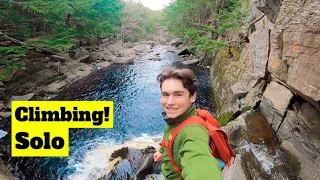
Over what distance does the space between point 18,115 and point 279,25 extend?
9813mm

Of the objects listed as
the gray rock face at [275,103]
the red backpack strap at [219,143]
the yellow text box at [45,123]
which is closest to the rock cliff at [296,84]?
the gray rock face at [275,103]

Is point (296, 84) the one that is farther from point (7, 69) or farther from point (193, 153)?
point (7, 69)

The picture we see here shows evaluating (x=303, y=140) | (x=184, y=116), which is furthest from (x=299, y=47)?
(x=184, y=116)

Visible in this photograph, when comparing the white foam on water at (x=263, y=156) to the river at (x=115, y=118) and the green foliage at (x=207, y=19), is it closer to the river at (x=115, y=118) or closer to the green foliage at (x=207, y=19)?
the river at (x=115, y=118)

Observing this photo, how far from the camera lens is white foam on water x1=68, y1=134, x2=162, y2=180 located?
8.34 metres

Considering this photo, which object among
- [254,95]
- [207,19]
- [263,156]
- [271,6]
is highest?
[207,19]

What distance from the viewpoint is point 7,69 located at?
16.3m

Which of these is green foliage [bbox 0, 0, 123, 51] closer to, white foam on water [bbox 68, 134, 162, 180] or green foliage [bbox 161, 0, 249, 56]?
white foam on water [bbox 68, 134, 162, 180]

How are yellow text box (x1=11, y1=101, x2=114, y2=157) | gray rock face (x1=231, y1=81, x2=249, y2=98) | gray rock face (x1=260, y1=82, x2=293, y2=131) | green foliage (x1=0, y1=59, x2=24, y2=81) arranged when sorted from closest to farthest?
gray rock face (x1=260, y1=82, x2=293, y2=131), yellow text box (x1=11, y1=101, x2=114, y2=157), gray rock face (x1=231, y1=81, x2=249, y2=98), green foliage (x1=0, y1=59, x2=24, y2=81)

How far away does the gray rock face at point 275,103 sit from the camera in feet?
20.7

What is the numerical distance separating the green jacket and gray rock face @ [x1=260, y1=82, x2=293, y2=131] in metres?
5.34

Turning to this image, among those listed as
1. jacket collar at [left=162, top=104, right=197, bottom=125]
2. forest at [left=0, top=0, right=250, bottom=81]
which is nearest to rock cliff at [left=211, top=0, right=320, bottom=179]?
jacket collar at [left=162, top=104, right=197, bottom=125]

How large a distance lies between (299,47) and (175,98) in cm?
387

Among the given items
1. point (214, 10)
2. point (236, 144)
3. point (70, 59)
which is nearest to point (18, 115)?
point (236, 144)
